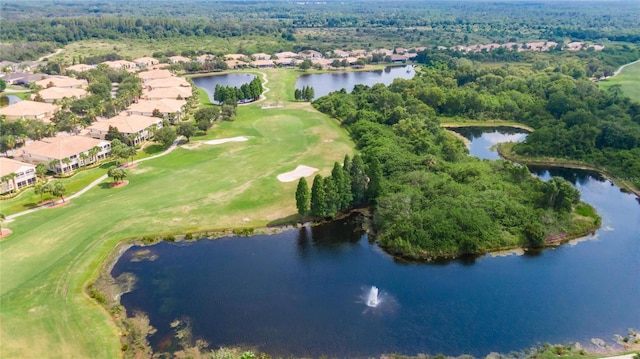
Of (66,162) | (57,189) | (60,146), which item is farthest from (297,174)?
(60,146)

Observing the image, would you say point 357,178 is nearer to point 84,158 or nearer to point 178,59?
point 84,158

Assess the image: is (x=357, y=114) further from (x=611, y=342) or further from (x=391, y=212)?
(x=611, y=342)

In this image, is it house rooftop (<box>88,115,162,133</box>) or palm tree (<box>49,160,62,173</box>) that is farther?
house rooftop (<box>88,115,162,133</box>)

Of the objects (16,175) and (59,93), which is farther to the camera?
(59,93)

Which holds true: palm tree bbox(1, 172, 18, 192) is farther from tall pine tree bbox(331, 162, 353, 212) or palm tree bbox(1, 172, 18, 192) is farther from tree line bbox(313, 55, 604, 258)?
tree line bbox(313, 55, 604, 258)

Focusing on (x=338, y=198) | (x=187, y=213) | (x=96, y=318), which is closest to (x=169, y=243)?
(x=187, y=213)

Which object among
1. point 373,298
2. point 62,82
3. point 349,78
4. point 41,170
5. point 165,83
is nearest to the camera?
point 373,298

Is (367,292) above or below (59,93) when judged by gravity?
below

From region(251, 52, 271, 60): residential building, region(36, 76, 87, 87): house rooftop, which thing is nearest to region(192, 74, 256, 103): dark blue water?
region(251, 52, 271, 60): residential building

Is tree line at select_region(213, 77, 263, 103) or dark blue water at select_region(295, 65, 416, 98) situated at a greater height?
tree line at select_region(213, 77, 263, 103)
